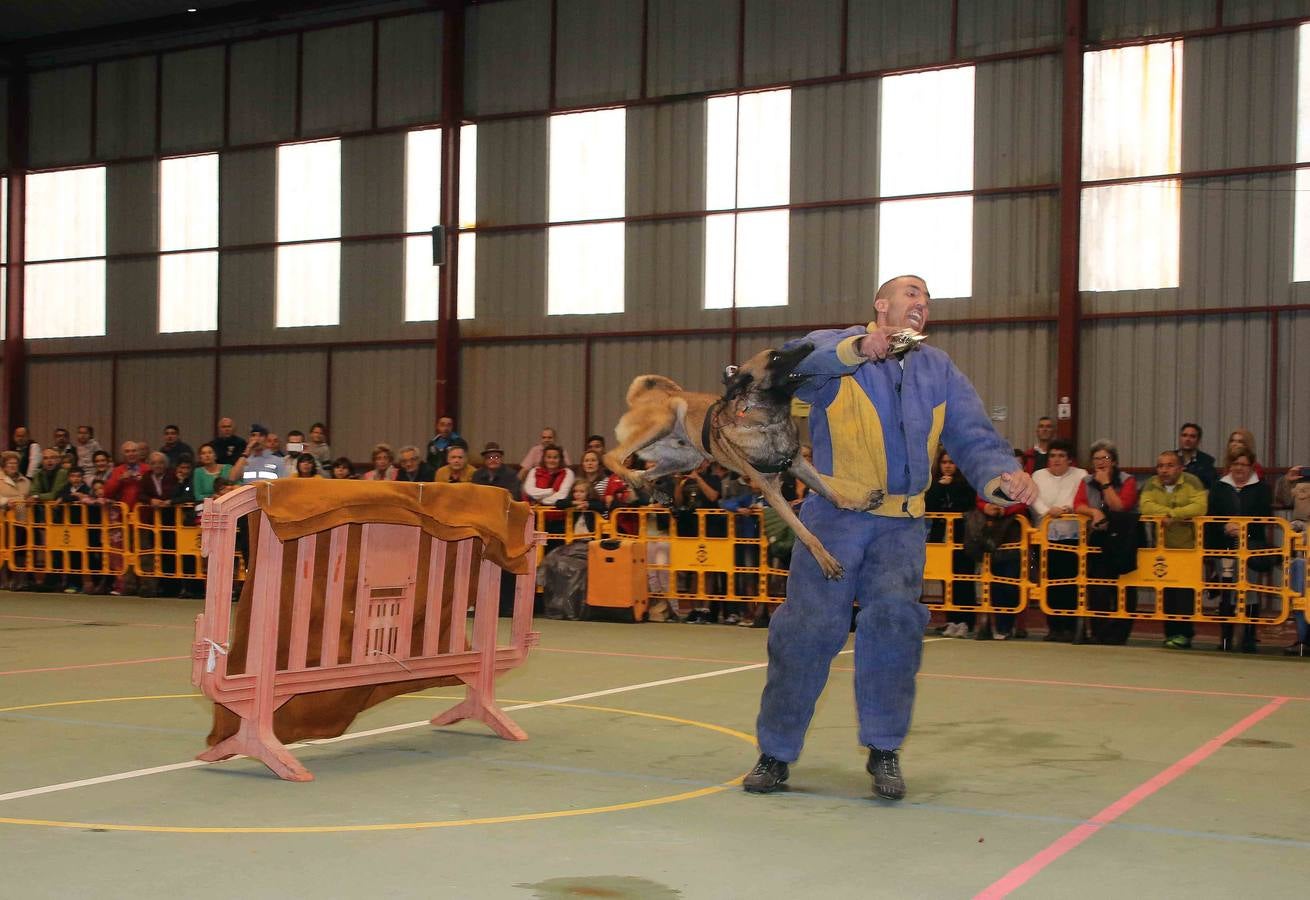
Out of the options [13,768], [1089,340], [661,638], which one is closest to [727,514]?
[661,638]

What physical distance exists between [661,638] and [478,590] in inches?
251

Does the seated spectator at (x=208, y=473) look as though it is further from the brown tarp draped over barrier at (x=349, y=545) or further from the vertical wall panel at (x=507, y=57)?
the brown tarp draped over barrier at (x=349, y=545)

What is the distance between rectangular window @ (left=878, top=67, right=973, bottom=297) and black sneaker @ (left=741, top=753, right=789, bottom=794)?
14932 mm

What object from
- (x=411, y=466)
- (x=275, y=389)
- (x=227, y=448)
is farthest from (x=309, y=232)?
(x=411, y=466)

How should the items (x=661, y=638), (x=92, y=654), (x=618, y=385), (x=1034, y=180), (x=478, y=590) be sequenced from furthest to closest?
1. (x=618, y=385)
2. (x=1034, y=180)
3. (x=661, y=638)
4. (x=92, y=654)
5. (x=478, y=590)

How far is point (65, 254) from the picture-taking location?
97.0 feet

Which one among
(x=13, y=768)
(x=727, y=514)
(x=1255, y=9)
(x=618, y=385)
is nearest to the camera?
(x=13, y=768)

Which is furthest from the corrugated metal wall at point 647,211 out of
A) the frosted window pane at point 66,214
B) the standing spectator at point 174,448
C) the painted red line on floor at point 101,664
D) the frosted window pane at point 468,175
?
the painted red line on floor at point 101,664

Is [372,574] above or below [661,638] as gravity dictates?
above

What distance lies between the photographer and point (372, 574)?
306 inches

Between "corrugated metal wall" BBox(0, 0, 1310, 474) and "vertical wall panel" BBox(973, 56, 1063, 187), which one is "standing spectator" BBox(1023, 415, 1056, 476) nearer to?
"corrugated metal wall" BBox(0, 0, 1310, 474)

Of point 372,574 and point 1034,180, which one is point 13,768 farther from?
point 1034,180

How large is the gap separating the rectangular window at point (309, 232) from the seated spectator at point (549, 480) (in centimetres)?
926

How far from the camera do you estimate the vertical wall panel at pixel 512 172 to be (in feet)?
80.3
